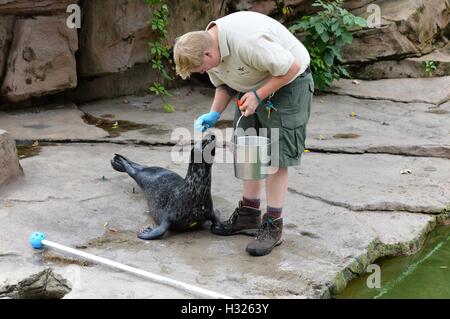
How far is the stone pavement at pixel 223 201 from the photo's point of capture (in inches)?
139

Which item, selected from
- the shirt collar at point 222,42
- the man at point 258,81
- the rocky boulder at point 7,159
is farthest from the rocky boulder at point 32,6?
the shirt collar at point 222,42

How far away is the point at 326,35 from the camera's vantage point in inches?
293

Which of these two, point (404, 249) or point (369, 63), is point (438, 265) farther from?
point (369, 63)

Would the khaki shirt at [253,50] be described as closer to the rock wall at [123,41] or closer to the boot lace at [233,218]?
the boot lace at [233,218]

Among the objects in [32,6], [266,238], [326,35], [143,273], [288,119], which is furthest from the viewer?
[326,35]

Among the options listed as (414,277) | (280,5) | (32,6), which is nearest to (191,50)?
(414,277)

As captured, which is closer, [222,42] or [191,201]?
[222,42]

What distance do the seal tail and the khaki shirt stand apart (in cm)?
138

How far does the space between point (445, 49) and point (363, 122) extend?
9.20 feet

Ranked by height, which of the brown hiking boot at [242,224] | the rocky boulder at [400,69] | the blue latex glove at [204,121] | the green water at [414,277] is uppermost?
the blue latex glove at [204,121]

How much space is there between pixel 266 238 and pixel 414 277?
902 mm

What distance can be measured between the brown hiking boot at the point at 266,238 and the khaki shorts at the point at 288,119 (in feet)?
1.11

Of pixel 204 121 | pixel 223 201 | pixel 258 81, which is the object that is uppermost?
pixel 258 81
